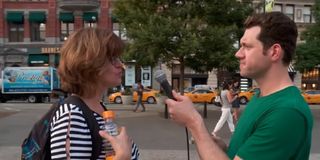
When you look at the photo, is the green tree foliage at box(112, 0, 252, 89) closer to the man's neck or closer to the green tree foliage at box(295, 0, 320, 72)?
the green tree foliage at box(295, 0, 320, 72)

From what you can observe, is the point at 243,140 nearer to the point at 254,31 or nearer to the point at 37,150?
the point at 254,31

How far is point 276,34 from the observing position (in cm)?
200

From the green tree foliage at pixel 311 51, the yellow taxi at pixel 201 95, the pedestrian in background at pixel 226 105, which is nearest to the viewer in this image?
the pedestrian in background at pixel 226 105

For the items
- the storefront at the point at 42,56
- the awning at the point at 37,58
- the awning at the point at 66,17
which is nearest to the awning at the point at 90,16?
the awning at the point at 66,17

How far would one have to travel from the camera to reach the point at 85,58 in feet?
6.15

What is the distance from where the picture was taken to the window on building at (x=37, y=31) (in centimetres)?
3762

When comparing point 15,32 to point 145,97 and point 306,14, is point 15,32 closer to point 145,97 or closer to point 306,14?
point 145,97

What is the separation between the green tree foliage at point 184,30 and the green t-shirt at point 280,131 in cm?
1252

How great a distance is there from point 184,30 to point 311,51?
8946 mm

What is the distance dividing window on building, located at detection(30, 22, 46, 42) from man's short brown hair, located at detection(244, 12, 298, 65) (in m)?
37.7

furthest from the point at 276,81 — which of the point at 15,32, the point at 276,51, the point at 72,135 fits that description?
the point at 15,32

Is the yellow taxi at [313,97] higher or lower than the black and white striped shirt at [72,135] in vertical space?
lower

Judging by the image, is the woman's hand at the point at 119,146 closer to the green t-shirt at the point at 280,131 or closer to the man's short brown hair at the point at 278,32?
the green t-shirt at the point at 280,131

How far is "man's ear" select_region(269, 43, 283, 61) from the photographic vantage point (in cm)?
200
